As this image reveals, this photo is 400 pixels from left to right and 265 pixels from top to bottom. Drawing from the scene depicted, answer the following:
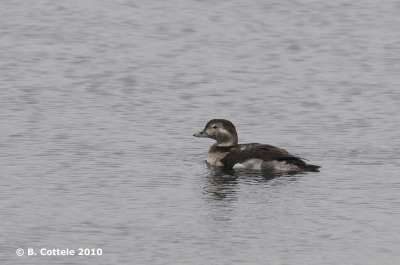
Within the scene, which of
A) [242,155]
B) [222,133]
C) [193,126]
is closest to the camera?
[242,155]

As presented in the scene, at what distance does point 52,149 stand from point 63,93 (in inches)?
230

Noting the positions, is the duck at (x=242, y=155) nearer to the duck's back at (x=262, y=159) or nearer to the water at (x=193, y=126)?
the duck's back at (x=262, y=159)

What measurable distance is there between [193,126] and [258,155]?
3.34 meters

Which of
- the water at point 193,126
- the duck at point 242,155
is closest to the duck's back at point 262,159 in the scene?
the duck at point 242,155

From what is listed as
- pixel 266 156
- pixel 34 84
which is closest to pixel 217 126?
pixel 266 156

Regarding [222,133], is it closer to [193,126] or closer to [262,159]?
[262,159]

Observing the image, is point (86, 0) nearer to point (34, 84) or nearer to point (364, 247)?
point (34, 84)

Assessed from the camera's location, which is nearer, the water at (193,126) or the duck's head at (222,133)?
the water at (193,126)

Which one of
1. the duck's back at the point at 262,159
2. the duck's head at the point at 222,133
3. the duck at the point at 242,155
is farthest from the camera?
the duck's head at the point at 222,133

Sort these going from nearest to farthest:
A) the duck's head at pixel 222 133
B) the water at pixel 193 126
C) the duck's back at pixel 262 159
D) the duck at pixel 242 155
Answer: the water at pixel 193 126 → the duck's back at pixel 262 159 → the duck at pixel 242 155 → the duck's head at pixel 222 133

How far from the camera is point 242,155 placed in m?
21.8

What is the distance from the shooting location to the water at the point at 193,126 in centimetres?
1633

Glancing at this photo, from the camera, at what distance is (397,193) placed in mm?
18891

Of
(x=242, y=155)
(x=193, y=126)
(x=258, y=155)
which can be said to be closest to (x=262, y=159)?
(x=258, y=155)
